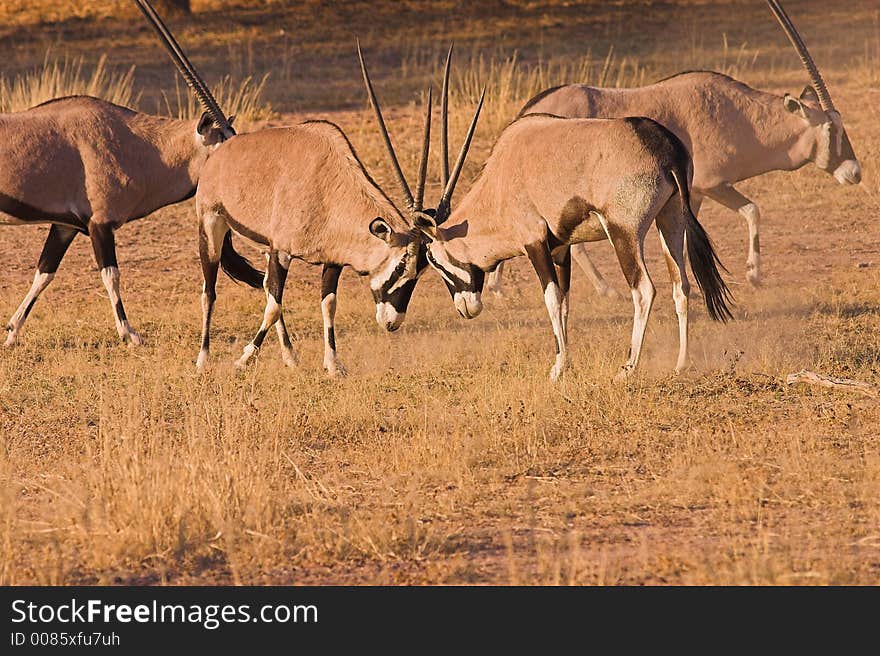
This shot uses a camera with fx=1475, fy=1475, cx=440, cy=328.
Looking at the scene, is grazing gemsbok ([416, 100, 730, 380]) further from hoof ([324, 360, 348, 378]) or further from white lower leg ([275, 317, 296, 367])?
white lower leg ([275, 317, 296, 367])

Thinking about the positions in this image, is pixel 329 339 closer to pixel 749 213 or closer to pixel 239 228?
pixel 239 228

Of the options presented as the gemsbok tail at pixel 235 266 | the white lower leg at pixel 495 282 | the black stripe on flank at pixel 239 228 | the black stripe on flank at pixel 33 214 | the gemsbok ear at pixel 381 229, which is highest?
the gemsbok ear at pixel 381 229

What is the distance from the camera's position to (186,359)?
31.3 feet

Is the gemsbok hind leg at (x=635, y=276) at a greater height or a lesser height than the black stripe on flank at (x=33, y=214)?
greater

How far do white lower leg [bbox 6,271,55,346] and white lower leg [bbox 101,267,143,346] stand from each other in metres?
0.45

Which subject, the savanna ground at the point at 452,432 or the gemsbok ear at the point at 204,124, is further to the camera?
the gemsbok ear at the point at 204,124

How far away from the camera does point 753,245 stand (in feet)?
37.1

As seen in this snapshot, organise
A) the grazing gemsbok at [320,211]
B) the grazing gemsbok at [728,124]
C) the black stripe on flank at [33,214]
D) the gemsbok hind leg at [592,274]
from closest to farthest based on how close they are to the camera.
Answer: the grazing gemsbok at [320,211] < the black stripe on flank at [33,214] < the grazing gemsbok at [728,124] < the gemsbok hind leg at [592,274]

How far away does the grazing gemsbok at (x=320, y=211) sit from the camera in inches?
340

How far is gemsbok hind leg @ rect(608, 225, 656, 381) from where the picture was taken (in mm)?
7832

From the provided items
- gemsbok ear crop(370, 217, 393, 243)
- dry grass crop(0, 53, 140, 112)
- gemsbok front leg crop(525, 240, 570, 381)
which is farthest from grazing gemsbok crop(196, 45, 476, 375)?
dry grass crop(0, 53, 140, 112)

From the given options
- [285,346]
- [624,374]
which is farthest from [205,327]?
[624,374]

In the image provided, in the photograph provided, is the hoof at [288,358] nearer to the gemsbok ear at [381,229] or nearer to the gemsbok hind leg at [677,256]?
the gemsbok ear at [381,229]

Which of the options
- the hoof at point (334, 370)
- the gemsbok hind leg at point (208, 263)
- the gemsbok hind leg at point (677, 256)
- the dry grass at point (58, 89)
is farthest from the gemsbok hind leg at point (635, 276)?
the dry grass at point (58, 89)
